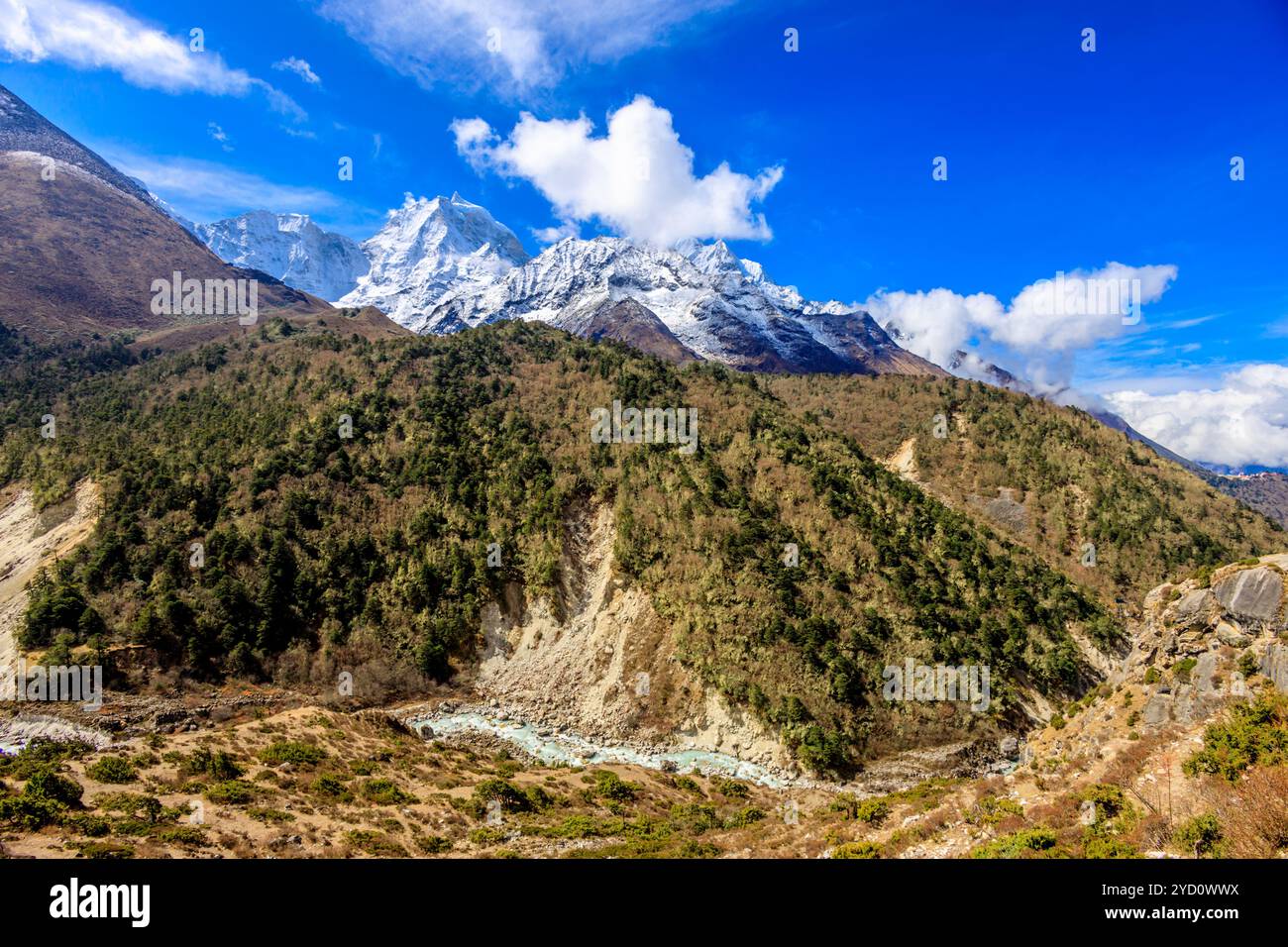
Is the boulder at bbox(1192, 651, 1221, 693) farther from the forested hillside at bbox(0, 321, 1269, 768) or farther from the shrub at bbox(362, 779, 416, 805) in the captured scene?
the shrub at bbox(362, 779, 416, 805)

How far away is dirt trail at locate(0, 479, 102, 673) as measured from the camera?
34.1 meters

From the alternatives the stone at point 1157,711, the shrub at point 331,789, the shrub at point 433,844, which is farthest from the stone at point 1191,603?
the shrub at point 331,789

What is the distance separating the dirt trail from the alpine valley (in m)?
0.37

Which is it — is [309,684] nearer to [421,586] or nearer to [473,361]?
[421,586]

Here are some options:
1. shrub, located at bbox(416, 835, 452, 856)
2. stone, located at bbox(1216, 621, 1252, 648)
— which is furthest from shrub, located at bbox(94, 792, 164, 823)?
stone, located at bbox(1216, 621, 1252, 648)

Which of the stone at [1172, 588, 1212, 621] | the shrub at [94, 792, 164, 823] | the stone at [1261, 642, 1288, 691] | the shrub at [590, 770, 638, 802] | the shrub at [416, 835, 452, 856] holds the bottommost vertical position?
the shrub at [590, 770, 638, 802]

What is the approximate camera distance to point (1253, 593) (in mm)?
19969

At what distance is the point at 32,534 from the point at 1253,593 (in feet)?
219

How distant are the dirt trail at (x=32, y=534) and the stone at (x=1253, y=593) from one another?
56.7m

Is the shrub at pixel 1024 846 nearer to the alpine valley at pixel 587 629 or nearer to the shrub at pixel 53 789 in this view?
the alpine valley at pixel 587 629

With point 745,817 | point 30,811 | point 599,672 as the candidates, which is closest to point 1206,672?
point 745,817

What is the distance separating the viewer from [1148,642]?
23.8 meters
